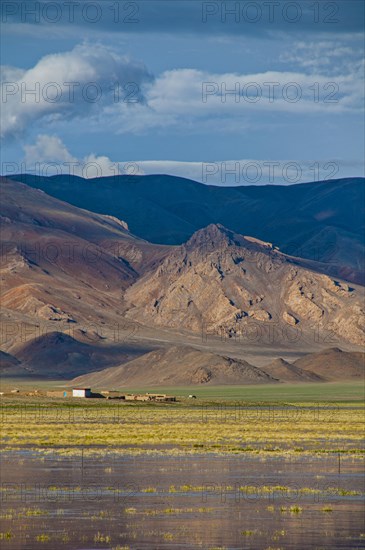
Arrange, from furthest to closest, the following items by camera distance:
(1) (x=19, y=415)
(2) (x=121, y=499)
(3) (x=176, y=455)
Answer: (1) (x=19, y=415) → (3) (x=176, y=455) → (2) (x=121, y=499)

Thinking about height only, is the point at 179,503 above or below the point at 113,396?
below

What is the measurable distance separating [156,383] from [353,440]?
13048cm

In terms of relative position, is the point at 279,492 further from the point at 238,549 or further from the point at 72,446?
the point at 72,446

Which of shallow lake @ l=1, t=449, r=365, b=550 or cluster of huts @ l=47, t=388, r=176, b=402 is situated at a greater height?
cluster of huts @ l=47, t=388, r=176, b=402

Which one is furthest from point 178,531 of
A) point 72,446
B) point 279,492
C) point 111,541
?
point 72,446

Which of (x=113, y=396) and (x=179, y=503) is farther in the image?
(x=113, y=396)

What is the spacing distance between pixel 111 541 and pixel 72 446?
105 ft

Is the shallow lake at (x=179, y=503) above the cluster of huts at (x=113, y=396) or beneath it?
beneath

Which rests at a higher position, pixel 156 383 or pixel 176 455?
pixel 156 383

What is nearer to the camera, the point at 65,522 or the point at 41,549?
the point at 41,549

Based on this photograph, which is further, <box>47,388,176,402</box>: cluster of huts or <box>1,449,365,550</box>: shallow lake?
<box>47,388,176,402</box>: cluster of huts

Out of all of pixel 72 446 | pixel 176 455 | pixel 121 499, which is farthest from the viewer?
pixel 72 446

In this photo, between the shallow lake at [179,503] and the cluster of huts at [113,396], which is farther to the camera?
the cluster of huts at [113,396]

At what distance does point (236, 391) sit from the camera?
172 m
